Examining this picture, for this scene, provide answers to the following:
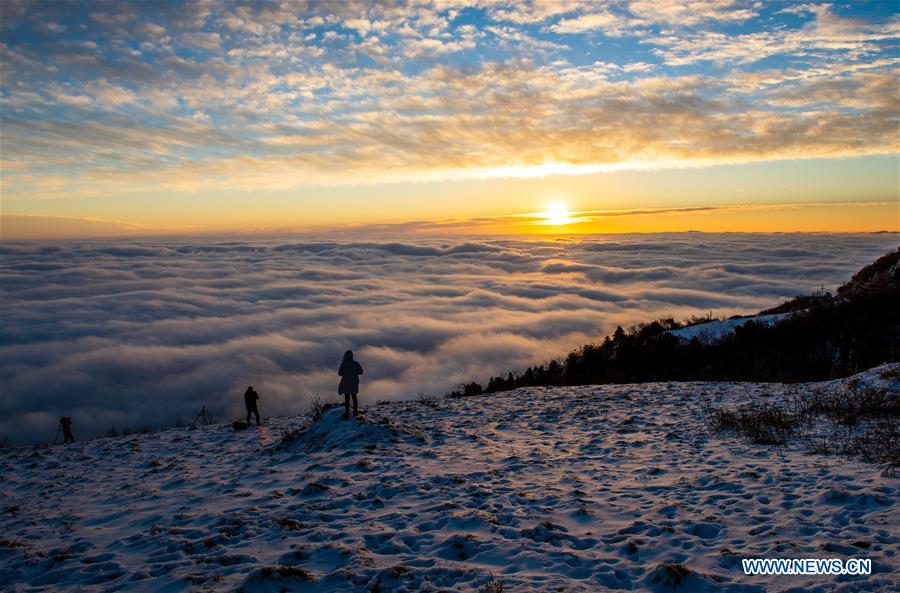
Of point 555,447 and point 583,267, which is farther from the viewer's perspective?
point 583,267

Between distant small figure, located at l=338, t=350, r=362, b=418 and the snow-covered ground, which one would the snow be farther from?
distant small figure, located at l=338, t=350, r=362, b=418

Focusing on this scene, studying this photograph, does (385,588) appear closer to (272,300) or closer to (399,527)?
(399,527)

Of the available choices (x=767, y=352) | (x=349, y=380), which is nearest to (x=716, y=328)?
(x=767, y=352)

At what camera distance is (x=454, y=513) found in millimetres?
6656

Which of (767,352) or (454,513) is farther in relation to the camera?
(767,352)

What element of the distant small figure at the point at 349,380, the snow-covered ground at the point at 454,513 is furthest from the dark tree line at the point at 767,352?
the distant small figure at the point at 349,380

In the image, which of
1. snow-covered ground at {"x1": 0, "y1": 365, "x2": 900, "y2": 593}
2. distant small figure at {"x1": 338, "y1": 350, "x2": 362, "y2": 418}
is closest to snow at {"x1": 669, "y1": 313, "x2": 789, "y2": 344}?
snow-covered ground at {"x1": 0, "y1": 365, "x2": 900, "y2": 593}

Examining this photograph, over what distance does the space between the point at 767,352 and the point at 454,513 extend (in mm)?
19410

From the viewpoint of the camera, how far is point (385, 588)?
16.0 feet

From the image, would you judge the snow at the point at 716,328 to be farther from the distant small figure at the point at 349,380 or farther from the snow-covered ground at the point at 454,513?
the distant small figure at the point at 349,380

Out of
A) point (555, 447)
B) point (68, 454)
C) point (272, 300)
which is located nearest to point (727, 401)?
point (555, 447)

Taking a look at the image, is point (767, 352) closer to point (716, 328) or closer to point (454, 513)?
point (716, 328)

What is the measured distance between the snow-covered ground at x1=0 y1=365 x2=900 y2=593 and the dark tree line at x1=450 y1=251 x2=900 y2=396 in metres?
7.82

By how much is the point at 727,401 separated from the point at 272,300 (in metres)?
Result: 110
